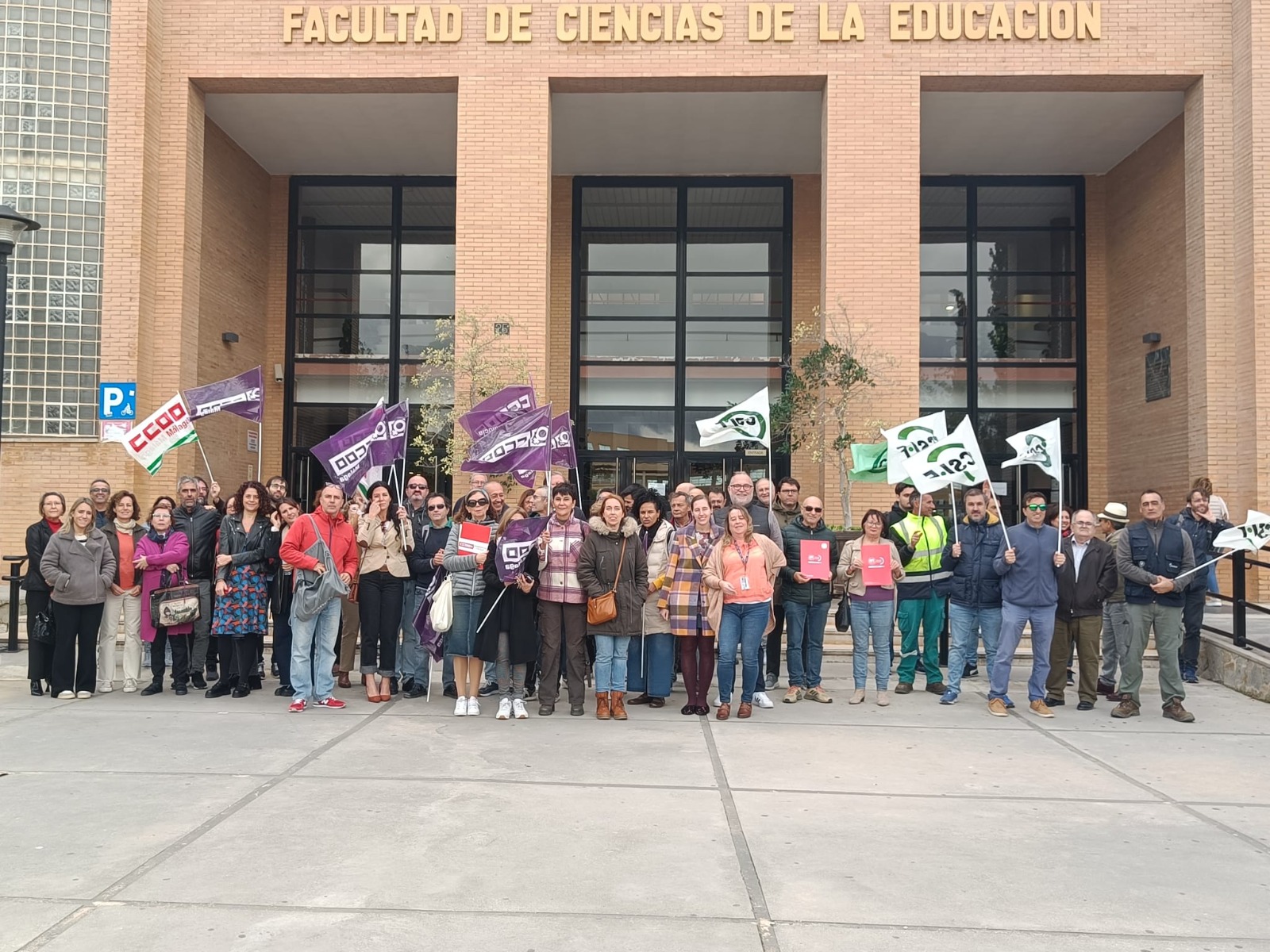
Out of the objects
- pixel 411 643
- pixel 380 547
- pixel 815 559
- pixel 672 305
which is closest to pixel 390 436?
pixel 380 547

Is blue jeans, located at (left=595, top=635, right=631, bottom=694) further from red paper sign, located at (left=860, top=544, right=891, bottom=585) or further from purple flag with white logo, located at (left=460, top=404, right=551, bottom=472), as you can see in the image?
red paper sign, located at (left=860, top=544, right=891, bottom=585)

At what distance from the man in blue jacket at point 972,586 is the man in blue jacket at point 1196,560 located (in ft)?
6.01

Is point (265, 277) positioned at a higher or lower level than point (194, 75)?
lower

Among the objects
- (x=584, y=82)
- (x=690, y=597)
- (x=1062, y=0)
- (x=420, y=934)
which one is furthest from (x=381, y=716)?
(x=1062, y=0)

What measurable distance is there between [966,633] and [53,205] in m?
15.2

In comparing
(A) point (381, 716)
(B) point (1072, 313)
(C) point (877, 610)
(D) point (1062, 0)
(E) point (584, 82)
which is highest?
(D) point (1062, 0)

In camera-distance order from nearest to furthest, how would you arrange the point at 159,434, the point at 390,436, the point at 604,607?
1. the point at 604,607
2. the point at 390,436
3. the point at 159,434

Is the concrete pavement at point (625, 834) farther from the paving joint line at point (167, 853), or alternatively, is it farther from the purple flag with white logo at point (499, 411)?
the purple flag with white logo at point (499, 411)

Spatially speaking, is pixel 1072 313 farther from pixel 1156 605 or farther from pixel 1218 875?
pixel 1218 875

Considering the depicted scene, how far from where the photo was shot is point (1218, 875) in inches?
182

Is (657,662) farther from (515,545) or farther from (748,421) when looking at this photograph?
(748,421)

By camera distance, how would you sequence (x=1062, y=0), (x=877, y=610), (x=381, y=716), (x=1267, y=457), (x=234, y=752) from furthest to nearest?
(x=1062, y=0) < (x=1267, y=457) < (x=877, y=610) < (x=381, y=716) < (x=234, y=752)

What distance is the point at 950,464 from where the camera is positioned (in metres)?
9.30

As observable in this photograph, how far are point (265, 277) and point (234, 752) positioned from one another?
16.7 meters
